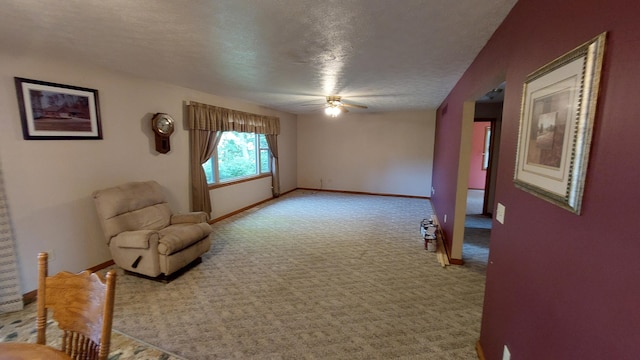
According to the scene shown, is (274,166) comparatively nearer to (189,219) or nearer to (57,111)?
(189,219)

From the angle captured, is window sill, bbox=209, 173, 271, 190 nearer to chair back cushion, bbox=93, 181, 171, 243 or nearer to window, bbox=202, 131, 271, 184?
window, bbox=202, 131, 271, 184

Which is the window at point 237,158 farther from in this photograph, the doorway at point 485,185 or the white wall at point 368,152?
the doorway at point 485,185

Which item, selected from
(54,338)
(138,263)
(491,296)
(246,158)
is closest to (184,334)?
(54,338)

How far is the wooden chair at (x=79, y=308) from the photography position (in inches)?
39.7

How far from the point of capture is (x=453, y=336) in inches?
79.9

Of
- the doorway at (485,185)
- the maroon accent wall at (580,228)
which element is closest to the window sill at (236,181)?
the doorway at (485,185)

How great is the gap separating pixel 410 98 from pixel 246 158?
3512 millimetres

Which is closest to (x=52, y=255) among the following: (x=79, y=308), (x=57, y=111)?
(x=57, y=111)

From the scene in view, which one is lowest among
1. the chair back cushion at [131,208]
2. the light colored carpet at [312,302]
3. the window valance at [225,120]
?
the light colored carpet at [312,302]

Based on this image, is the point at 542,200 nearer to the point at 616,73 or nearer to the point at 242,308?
the point at 616,73

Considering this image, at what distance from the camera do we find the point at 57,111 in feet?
8.55

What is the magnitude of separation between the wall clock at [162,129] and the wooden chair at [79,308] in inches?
110

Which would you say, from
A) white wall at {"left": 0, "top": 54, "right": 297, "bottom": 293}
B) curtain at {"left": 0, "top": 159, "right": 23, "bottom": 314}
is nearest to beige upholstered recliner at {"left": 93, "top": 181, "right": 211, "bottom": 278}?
white wall at {"left": 0, "top": 54, "right": 297, "bottom": 293}

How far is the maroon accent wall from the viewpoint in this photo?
71 centimetres
